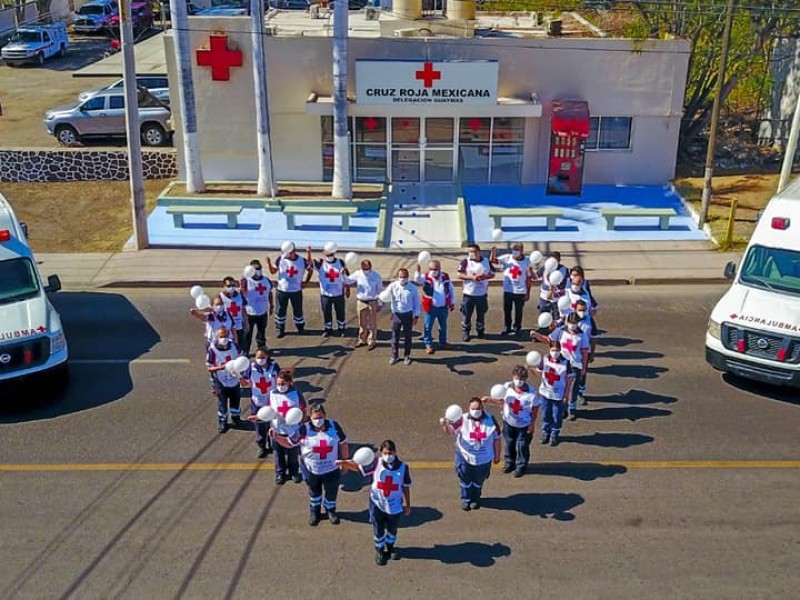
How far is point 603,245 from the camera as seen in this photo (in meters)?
20.2

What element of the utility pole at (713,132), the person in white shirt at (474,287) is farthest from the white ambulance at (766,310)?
the utility pole at (713,132)

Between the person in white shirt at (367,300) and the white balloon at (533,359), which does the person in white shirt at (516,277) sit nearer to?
the person in white shirt at (367,300)

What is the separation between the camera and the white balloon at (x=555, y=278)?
1433 centimetres

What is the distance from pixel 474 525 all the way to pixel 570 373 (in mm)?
2644

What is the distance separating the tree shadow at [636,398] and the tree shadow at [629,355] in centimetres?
135

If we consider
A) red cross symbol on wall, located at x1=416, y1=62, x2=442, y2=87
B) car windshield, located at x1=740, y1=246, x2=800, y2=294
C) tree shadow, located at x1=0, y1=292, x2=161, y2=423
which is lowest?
tree shadow, located at x1=0, y1=292, x2=161, y2=423

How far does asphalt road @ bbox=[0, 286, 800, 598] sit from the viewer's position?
9219mm

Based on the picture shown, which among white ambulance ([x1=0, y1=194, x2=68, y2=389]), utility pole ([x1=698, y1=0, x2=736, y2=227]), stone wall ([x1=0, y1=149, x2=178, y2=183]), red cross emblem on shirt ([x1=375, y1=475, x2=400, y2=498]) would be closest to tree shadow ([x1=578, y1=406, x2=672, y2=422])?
red cross emblem on shirt ([x1=375, y1=475, x2=400, y2=498])

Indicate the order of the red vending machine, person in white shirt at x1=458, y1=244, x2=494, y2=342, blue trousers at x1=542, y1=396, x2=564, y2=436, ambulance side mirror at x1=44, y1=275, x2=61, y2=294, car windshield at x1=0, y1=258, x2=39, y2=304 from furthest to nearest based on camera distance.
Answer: the red vending machine → person in white shirt at x1=458, y1=244, x2=494, y2=342 → ambulance side mirror at x1=44, y1=275, x2=61, y2=294 → car windshield at x1=0, y1=258, x2=39, y2=304 → blue trousers at x1=542, y1=396, x2=564, y2=436

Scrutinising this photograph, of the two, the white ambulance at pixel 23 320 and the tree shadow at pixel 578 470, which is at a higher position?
the white ambulance at pixel 23 320

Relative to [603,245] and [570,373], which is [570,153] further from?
[570,373]

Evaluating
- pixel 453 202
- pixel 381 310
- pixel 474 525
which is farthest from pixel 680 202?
pixel 474 525

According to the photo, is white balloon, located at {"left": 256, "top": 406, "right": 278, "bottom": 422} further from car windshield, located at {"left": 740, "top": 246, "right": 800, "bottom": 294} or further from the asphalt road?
car windshield, located at {"left": 740, "top": 246, "right": 800, "bottom": 294}

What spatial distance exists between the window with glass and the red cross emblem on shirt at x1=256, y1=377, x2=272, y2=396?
50.0ft
